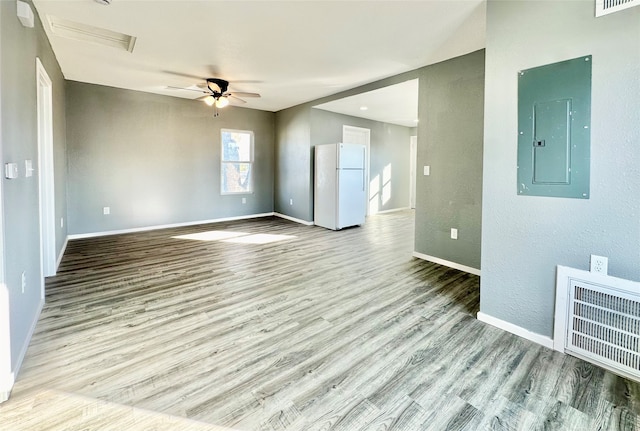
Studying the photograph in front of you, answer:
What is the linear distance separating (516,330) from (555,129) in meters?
1.39

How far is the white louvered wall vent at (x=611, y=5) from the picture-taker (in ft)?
5.58

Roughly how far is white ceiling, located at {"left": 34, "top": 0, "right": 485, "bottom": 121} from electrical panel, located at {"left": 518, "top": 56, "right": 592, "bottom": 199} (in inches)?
38.6

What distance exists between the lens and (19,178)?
1997 mm

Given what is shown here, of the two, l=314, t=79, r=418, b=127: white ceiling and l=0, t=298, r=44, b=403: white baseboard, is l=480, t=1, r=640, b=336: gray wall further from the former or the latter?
l=0, t=298, r=44, b=403: white baseboard

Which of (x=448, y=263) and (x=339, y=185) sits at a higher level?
(x=339, y=185)

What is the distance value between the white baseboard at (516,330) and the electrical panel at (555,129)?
0.95 meters

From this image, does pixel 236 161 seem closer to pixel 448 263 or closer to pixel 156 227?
pixel 156 227

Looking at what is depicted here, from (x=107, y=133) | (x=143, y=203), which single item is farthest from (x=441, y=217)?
(x=107, y=133)

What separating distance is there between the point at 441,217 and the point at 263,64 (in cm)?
296

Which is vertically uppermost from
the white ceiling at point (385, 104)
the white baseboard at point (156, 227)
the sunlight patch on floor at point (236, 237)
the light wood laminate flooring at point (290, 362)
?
the white ceiling at point (385, 104)

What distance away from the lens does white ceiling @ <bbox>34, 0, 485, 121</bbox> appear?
8.48ft

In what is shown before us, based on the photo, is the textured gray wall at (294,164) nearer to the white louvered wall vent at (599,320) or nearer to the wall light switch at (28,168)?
the wall light switch at (28,168)

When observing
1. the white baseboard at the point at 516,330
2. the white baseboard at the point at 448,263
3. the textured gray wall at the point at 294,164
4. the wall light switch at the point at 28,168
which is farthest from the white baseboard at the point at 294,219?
the wall light switch at the point at 28,168

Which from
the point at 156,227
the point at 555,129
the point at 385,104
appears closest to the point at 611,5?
the point at 555,129
